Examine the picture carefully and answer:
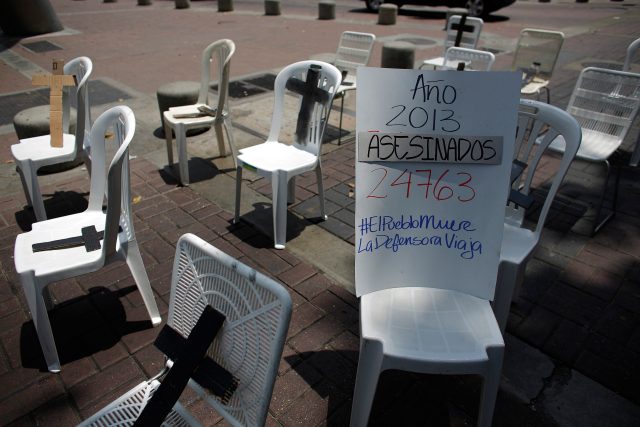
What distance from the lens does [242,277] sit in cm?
135

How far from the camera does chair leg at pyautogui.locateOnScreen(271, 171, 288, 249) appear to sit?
10.1 feet

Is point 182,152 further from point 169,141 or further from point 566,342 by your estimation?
point 566,342

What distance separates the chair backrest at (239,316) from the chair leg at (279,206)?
5.18 feet

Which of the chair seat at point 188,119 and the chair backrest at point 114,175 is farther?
the chair seat at point 188,119

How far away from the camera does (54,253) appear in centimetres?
220

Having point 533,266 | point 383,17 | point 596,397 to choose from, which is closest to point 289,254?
point 533,266

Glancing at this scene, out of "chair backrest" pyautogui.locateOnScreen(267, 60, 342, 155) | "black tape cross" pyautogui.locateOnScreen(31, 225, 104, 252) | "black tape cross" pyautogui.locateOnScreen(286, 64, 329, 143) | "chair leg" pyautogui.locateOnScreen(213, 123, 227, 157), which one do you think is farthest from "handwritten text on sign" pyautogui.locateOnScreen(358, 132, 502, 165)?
"chair leg" pyautogui.locateOnScreen(213, 123, 227, 157)

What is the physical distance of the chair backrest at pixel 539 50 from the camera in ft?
18.2

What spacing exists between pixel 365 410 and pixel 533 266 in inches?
78.6

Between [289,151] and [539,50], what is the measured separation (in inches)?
174

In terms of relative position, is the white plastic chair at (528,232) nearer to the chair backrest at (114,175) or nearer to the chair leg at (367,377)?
the chair leg at (367,377)

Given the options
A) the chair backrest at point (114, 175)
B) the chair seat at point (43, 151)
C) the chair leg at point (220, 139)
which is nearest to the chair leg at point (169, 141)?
the chair leg at point (220, 139)

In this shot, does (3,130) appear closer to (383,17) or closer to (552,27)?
(383,17)

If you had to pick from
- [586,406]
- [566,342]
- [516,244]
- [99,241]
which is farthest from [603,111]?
[99,241]
